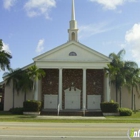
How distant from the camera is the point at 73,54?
39156 millimetres

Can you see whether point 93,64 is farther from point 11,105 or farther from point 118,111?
point 11,105

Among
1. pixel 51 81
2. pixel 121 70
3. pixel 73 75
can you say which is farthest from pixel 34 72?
pixel 121 70

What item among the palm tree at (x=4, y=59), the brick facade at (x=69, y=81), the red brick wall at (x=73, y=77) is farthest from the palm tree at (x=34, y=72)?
the red brick wall at (x=73, y=77)

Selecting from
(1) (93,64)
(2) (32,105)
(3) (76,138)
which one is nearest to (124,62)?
(1) (93,64)

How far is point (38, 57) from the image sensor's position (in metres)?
38.5

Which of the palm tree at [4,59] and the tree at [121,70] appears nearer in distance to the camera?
the palm tree at [4,59]

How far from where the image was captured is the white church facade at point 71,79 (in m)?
38.6

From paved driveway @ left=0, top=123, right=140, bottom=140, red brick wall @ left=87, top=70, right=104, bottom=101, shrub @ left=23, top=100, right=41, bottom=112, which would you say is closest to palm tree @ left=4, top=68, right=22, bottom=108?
shrub @ left=23, top=100, right=41, bottom=112

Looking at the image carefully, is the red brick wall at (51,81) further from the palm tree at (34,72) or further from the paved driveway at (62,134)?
the paved driveway at (62,134)

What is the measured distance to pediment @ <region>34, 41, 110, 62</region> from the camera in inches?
1521

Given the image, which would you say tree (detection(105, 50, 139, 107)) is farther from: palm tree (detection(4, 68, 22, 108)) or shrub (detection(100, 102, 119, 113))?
palm tree (detection(4, 68, 22, 108))

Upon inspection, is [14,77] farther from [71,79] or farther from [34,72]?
[71,79]

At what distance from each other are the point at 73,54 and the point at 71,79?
14.3ft

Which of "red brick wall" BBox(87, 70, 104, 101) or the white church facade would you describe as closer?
the white church facade
